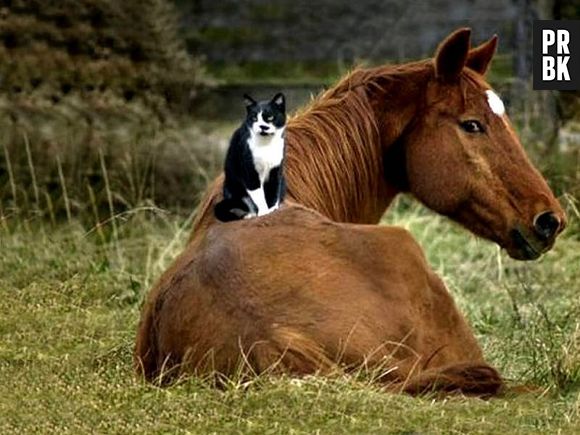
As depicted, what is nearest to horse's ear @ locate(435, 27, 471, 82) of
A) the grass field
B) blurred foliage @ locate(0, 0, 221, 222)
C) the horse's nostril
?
the horse's nostril

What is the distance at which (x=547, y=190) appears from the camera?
6.37 metres

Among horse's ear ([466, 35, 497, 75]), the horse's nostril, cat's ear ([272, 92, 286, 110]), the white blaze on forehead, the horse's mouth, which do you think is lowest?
the horse's mouth

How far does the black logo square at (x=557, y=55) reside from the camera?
10.7m

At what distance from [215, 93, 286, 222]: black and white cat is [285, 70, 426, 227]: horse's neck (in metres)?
0.48

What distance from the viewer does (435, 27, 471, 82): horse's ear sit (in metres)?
6.30

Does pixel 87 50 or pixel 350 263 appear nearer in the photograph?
pixel 350 263

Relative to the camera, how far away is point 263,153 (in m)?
5.74

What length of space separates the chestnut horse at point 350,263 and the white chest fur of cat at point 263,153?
155 millimetres

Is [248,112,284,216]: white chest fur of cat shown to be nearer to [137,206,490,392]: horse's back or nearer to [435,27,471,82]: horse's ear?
[137,206,490,392]: horse's back

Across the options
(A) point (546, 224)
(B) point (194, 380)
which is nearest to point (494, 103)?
(A) point (546, 224)

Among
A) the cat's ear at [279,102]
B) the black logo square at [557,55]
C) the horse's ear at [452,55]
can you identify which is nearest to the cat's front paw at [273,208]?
the cat's ear at [279,102]

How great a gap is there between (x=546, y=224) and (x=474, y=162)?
0.36 meters

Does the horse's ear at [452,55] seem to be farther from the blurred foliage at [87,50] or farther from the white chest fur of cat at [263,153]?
the blurred foliage at [87,50]

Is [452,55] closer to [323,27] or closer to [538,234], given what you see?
[538,234]
